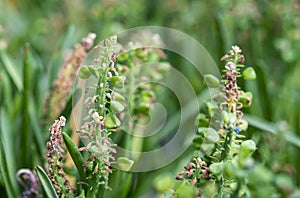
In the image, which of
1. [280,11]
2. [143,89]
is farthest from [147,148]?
[280,11]

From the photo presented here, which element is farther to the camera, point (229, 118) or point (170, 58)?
point (170, 58)

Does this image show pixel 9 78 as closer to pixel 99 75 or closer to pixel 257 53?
pixel 99 75

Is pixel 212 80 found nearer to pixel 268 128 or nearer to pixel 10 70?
pixel 268 128

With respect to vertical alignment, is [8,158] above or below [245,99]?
below

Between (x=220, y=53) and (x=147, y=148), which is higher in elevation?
(x=220, y=53)

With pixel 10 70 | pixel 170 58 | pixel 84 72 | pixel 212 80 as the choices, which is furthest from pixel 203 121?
pixel 170 58

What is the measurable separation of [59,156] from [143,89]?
253mm

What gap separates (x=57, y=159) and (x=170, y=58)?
0.73 meters

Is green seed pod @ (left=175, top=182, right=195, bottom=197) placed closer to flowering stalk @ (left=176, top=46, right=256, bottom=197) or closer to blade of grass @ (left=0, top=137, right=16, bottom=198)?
flowering stalk @ (left=176, top=46, right=256, bottom=197)

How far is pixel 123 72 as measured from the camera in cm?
76

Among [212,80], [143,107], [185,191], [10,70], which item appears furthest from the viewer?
[10,70]

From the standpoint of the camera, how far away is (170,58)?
1278mm

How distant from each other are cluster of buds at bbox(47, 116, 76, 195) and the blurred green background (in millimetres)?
128

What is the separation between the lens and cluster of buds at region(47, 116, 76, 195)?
56 cm
